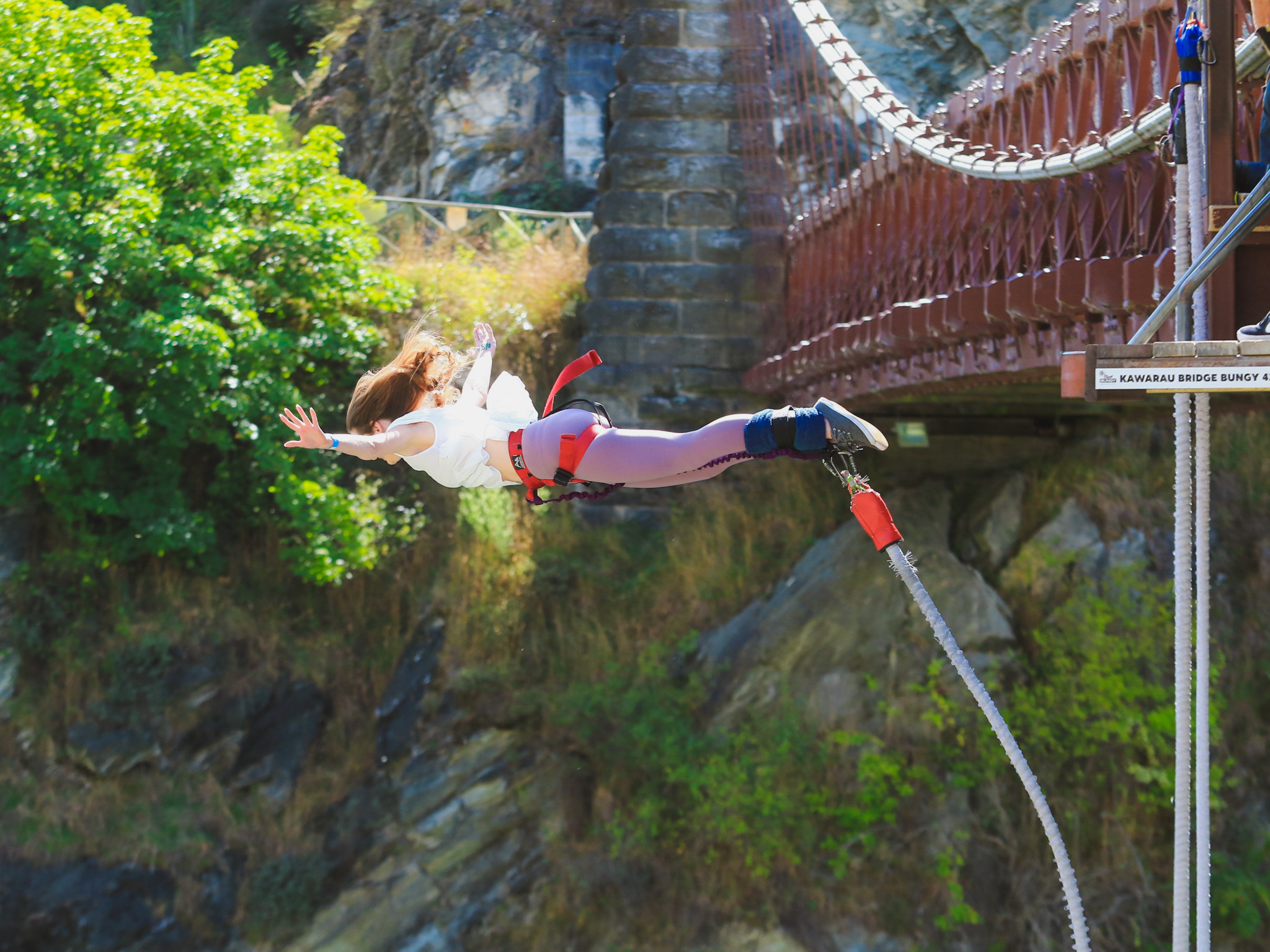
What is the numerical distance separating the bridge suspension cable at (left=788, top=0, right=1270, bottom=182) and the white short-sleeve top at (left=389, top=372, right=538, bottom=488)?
2.18 metres

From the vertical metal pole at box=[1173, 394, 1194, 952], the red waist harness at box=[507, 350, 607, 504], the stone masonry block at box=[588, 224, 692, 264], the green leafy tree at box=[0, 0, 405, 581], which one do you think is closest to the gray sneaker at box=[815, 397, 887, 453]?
the red waist harness at box=[507, 350, 607, 504]

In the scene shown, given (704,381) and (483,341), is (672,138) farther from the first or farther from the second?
(483,341)

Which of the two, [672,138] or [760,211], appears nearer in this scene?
[760,211]

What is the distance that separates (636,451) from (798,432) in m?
0.59

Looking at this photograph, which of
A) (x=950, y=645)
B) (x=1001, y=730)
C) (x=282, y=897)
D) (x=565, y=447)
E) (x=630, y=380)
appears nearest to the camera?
(x=950, y=645)

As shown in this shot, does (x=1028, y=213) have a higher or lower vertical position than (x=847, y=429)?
higher

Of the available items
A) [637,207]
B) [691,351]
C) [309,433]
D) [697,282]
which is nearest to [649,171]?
[637,207]

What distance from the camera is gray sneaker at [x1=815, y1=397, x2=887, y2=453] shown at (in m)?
3.06

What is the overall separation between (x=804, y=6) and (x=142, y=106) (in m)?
5.07

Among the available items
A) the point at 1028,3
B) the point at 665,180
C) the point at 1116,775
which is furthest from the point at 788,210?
the point at 1028,3

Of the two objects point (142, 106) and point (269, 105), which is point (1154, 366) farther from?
point (269, 105)

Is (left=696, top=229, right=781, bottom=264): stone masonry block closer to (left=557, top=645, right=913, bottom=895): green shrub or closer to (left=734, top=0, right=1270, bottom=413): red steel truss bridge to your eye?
(left=734, top=0, right=1270, bottom=413): red steel truss bridge

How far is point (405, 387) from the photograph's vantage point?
13.2 feet

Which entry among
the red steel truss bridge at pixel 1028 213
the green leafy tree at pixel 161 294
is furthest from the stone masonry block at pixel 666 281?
Answer: the red steel truss bridge at pixel 1028 213
